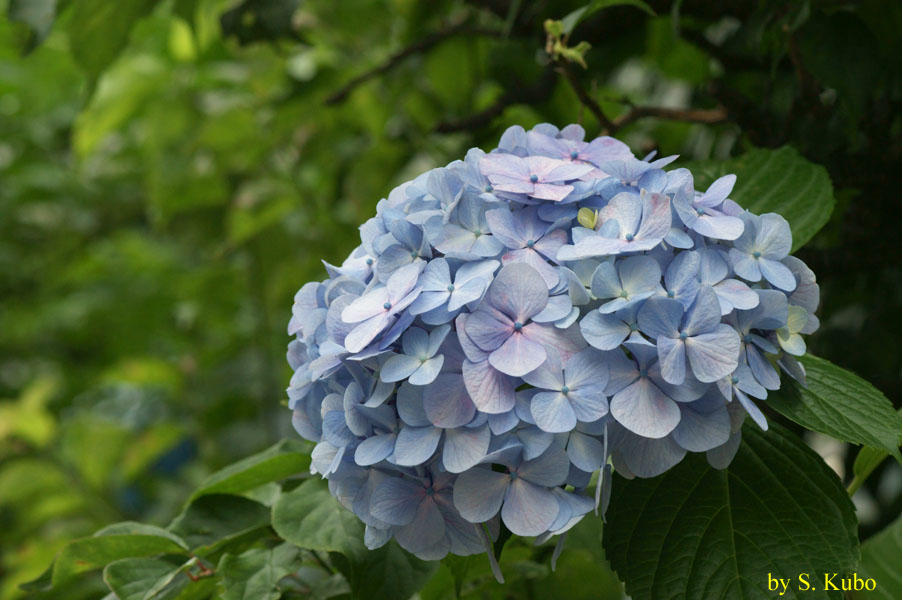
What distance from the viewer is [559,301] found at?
36 cm

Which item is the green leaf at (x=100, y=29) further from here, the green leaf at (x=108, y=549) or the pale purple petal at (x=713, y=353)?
the pale purple petal at (x=713, y=353)

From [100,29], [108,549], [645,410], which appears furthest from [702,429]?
[100,29]

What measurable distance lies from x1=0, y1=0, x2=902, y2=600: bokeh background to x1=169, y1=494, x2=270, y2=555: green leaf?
168 millimetres

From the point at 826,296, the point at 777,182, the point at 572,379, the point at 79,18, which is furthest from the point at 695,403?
the point at 79,18

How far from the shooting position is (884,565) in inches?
22.5

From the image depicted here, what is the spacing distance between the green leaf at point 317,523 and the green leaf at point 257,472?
0.9 inches

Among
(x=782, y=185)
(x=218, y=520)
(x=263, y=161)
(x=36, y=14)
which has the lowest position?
(x=263, y=161)

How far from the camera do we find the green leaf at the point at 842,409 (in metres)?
0.38

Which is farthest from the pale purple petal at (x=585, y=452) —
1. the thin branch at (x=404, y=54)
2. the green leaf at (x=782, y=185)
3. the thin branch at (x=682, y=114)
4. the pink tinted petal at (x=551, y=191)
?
the thin branch at (x=404, y=54)

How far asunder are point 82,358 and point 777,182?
6.22ft

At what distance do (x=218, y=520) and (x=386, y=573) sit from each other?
0.15 meters

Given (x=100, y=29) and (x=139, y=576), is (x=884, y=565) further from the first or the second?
(x=100, y=29)

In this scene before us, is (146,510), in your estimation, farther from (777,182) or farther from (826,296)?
(777,182)

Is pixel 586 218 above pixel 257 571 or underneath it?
above
